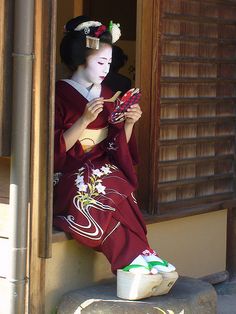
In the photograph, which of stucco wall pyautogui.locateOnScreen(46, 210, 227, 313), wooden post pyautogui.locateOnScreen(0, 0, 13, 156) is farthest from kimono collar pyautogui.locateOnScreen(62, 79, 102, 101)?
stucco wall pyautogui.locateOnScreen(46, 210, 227, 313)

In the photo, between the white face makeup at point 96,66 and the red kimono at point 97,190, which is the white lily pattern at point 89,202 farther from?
the white face makeup at point 96,66

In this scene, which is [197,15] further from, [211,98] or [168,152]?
[168,152]

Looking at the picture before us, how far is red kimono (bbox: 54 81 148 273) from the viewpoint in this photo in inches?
180

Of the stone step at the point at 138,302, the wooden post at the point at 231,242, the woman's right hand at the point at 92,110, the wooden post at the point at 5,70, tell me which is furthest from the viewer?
the wooden post at the point at 231,242

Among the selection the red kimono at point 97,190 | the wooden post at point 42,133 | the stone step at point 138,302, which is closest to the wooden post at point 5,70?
the wooden post at point 42,133

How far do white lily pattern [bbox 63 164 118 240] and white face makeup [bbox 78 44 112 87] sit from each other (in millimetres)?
546

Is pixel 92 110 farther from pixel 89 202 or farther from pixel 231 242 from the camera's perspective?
pixel 231 242

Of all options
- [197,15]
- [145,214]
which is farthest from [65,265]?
[197,15]

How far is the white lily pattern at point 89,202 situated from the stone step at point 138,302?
0.34 m

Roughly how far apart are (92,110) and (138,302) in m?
1.10

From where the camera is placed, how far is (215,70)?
19.4ft

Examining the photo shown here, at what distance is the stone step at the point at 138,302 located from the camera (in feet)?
14.4

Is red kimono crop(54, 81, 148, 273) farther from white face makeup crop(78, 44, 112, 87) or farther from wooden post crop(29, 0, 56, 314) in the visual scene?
wooden post crop(29, 0, 56, 314)

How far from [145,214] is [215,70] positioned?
1268 mm
